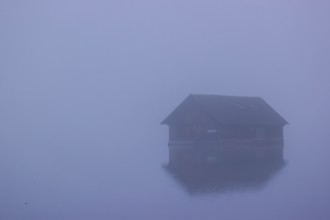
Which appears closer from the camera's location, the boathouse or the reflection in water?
the reflection in water

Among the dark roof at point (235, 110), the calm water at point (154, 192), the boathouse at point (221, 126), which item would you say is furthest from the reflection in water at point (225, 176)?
the dark roof at point (235, 110)

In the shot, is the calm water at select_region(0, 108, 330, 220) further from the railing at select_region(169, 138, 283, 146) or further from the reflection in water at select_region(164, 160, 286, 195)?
the railing at select_region(169, 138, 283, 146)

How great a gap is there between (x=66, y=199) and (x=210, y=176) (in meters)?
8.41

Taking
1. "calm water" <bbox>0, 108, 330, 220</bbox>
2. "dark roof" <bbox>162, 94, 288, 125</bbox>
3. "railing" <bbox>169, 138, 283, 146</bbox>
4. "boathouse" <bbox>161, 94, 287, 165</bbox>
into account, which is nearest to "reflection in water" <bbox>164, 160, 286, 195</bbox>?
"calm water" <bbox>0, 108, 330, 220</bbox>

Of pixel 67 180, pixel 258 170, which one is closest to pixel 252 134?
pixel 258 170

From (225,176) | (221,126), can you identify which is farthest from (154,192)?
(221,126)

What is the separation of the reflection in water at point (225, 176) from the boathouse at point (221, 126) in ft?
49.8

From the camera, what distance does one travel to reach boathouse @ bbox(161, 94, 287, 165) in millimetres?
45125

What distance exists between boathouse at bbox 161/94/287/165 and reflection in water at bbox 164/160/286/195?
49.8 ft

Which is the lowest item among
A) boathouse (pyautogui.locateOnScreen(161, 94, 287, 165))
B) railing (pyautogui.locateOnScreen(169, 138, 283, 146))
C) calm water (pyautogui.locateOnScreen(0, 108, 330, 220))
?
calm water (pyautogui.locateOnScreen(0, 108, 330, 220))

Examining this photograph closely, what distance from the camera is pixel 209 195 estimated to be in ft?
57.1

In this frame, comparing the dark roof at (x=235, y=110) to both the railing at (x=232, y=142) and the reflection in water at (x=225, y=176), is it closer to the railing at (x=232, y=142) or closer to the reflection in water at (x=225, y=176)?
the railing at (x=232, y=142)

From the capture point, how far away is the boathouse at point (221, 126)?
1777 inches

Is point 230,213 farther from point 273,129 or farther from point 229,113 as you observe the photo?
point 273,129
